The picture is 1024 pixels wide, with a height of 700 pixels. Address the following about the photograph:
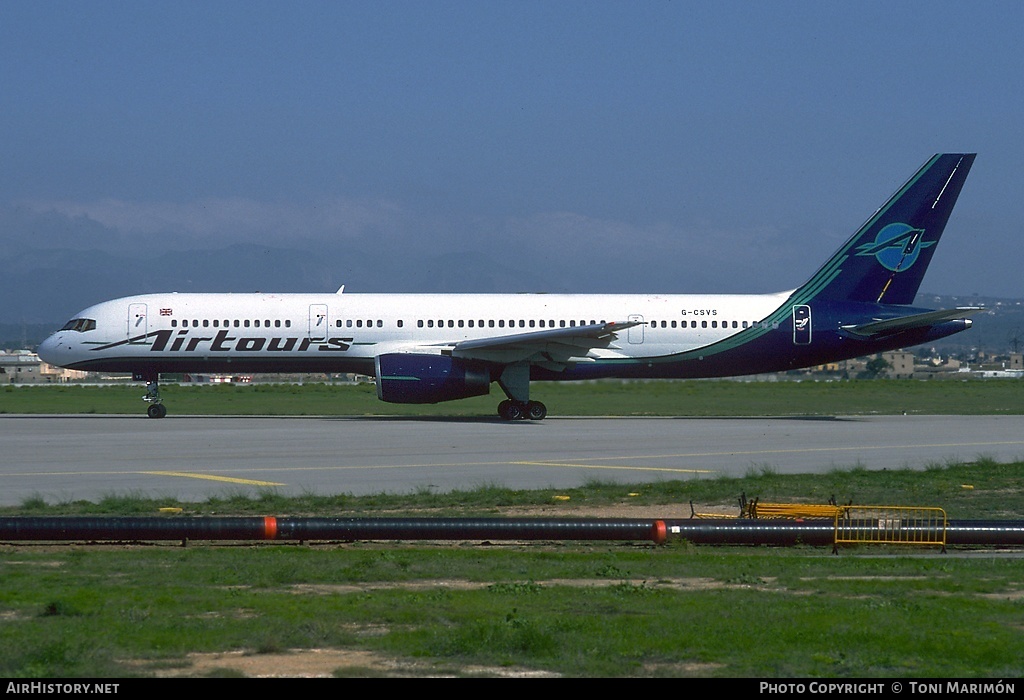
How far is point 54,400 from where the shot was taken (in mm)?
51344

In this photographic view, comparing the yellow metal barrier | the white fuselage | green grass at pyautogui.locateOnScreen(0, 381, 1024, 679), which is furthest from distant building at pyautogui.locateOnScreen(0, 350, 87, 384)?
the yellow metal barrier

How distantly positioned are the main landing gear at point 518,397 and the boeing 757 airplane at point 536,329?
44 millimetres

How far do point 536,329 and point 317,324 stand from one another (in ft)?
22.4

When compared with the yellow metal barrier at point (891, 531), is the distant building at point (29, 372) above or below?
above

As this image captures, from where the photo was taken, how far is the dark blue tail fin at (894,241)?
36.5 metres

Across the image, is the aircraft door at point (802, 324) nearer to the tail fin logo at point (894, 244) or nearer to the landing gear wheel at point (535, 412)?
the tail fin logo at point (894, 244)

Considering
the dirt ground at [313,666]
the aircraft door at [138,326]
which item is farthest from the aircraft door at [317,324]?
the dirt ground at [313,666]

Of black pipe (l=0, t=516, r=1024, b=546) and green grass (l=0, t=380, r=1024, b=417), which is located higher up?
green grass (l=0, t=380, r=1024, b=417)

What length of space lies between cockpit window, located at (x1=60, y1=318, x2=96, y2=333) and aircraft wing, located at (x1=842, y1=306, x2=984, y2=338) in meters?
23.6

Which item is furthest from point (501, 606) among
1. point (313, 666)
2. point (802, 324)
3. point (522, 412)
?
point (802, 324)

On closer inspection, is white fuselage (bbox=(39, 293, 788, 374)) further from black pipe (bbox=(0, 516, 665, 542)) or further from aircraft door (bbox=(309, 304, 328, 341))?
black pipe (bbox=(0, 516, 665, 542))

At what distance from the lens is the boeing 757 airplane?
35006 mm

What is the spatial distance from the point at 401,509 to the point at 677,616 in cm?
741

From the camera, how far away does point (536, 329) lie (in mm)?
36344
